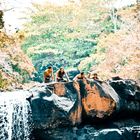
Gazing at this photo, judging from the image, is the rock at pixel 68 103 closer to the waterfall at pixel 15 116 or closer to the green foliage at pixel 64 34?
the waterfall at pixel 15 116

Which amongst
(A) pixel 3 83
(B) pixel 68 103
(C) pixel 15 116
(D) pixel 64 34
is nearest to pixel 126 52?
(A) pixel 3 83

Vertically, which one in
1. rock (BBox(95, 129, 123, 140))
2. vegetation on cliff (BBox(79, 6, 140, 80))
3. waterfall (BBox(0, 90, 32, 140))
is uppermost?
vegetation on cliff (BBox(79, 6, 140, 80))

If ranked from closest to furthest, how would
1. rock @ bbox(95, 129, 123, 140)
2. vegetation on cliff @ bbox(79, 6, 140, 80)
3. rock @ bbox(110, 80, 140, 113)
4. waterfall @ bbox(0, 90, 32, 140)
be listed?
rock @ bbox(95, 129, 123, 140), waterfall @ bbox(0, 90, 32, 140), rock @ bbox(110, 80, 140, 113), vegetation on cliff @ bbox(79, 6, 140, 80)

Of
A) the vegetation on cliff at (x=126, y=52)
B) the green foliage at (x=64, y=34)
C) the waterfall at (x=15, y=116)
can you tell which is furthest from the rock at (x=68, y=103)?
the green foliage at (x=64, y=34)

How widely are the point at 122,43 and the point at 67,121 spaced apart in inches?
359

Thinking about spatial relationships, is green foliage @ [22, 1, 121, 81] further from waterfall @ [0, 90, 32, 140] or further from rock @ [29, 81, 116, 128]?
waterfall @ [0, 90, 32, 140]

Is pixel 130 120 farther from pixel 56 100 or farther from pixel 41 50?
pixel 41 50

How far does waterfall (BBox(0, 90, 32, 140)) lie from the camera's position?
13828 millimetres

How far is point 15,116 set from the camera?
14141 mm

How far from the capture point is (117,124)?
50.8 feet

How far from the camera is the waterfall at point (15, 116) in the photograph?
13.8 m

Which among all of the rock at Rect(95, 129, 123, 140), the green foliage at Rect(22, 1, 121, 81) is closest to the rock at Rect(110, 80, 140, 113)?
the rock at Rect(95, 129, 123, 140)

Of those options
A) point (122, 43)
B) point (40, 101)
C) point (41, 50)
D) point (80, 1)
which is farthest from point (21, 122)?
point (80, 1)

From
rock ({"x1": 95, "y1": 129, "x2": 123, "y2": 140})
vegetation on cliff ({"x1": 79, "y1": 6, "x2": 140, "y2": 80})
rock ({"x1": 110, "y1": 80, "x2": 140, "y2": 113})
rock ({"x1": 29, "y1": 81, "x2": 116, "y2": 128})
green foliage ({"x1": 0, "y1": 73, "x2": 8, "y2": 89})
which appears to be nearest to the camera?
rock ({"x1": 95, "y1": 129, "x2": 123, "y2": 140})
